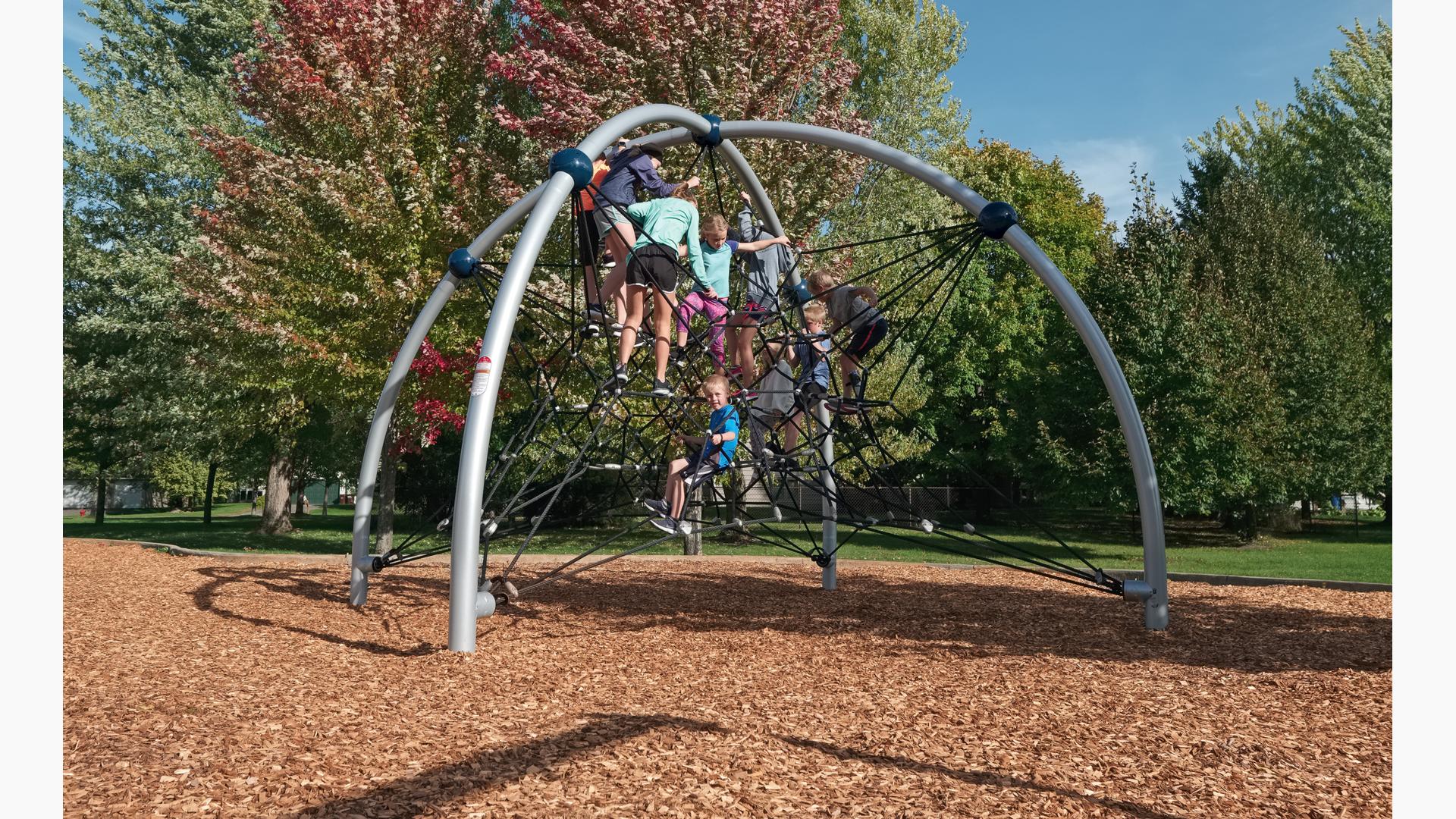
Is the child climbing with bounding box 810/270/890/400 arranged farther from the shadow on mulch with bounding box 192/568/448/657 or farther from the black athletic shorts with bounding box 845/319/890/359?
the shadow on mulch with bounding box 192/568/448/657

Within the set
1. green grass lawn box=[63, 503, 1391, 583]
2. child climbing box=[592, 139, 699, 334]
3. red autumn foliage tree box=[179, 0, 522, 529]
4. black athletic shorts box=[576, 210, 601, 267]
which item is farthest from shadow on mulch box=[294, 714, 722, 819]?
red autumn foliage tree box=[179, 0, 522, 529]

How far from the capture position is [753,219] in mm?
9766

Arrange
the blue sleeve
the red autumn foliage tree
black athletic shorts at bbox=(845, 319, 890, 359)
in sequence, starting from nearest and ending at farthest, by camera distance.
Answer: black athletic shorts at bbox=(845, 319, 890, 359)
the blue sleeve
the red autumn foliage tree

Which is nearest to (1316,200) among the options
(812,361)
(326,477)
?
(812,361)

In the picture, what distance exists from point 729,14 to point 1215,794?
43.0 ft

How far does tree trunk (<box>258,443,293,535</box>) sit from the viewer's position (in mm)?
23297

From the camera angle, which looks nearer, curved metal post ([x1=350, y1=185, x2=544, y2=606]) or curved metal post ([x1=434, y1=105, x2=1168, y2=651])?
curved metal post ([x1=434, y1=105, x2=1168, y2=651])

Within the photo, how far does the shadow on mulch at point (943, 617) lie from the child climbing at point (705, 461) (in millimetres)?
1201

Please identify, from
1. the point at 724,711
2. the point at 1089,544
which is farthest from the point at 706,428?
the point at 1089,544

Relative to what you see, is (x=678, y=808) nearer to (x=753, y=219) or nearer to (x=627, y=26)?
(x=753, y=219)

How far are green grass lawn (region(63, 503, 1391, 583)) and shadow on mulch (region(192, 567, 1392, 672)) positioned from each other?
2685 mm

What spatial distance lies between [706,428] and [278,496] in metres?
17.7

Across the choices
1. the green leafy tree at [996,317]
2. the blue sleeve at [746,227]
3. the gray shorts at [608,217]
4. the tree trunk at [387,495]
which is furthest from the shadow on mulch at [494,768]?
the green leafy tree at [996,317]

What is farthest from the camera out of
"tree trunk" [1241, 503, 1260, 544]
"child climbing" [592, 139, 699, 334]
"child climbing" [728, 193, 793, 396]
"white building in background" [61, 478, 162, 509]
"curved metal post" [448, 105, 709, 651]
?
"white building in background" [61, 478, 162, 509]
